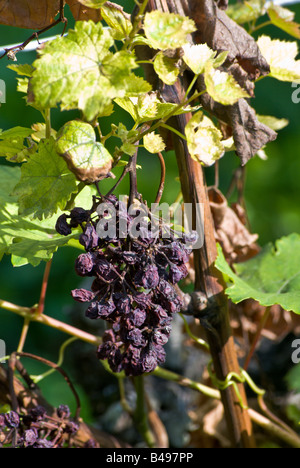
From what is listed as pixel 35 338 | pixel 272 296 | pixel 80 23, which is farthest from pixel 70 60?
pixel 35 338

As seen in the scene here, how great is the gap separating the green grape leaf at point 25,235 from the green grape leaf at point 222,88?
209mm

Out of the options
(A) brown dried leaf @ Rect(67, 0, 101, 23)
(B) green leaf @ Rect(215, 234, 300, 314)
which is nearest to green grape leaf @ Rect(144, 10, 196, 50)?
(A) brown dried leaf @ Rect(67, 0, 101, 23)

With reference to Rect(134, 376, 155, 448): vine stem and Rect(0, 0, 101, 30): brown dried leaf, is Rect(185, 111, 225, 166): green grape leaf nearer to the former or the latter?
Rect(0, 0, 101, 30): brown dried leaf

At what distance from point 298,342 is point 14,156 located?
2.39 feet

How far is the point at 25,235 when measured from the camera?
52cm

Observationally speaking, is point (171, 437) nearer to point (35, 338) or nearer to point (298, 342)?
point (298, 342)

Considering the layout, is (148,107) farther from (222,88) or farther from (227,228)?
(227,228)

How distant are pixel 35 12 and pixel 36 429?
0.44 m

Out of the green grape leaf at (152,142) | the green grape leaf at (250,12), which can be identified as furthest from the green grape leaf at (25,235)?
the green grape leaf at (250,12)

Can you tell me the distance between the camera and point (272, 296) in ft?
1.90

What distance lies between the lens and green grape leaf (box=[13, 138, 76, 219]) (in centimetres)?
44

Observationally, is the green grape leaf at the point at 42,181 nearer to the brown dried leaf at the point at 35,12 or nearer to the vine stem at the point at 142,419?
the brown dried leaf at the point at 35,12

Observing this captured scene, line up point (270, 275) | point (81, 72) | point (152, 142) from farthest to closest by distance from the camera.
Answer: point (270, 275) < point (152, 142) < point (81, 72)

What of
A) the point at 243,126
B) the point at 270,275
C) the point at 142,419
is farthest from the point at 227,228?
the point at 142,419
